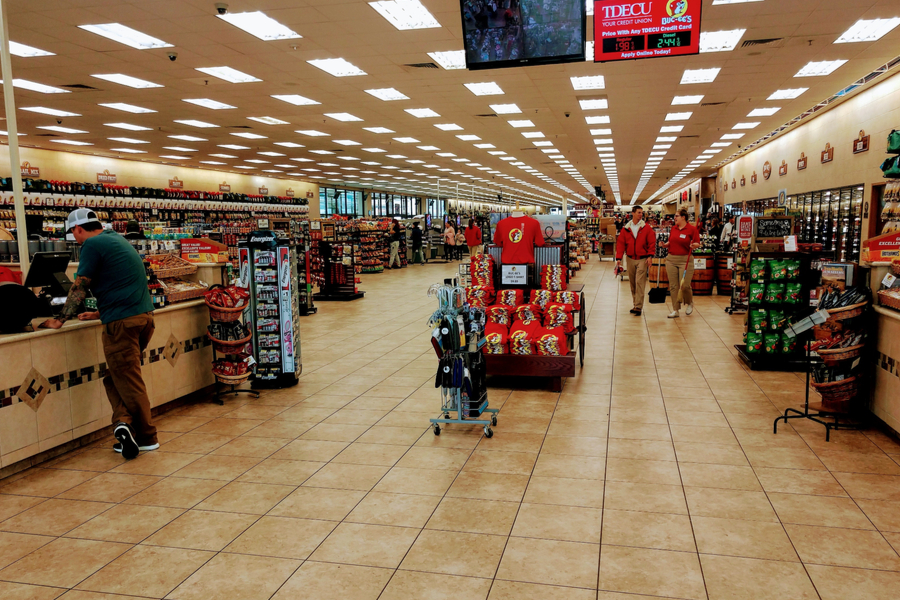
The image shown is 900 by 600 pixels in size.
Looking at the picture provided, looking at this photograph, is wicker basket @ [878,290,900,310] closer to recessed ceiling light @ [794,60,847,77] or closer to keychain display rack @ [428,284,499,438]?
keychain display rack @ [428,284,499,438]

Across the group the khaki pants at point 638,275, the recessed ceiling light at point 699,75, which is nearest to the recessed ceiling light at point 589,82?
the recessed ceiling light at point 699,75

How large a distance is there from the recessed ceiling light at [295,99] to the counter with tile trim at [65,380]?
7.21 m

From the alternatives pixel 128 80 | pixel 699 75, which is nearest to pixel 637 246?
pixel 699 75

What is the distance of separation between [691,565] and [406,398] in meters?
3.14

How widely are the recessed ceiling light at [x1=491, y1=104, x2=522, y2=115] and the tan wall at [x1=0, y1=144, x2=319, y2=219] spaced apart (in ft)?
42.1

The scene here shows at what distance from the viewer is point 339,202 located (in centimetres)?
3581

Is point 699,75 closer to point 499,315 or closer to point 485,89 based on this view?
point 485,89

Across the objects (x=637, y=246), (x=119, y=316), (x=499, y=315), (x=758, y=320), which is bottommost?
(x=758, y=320)

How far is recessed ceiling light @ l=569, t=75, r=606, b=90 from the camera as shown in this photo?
1015cm

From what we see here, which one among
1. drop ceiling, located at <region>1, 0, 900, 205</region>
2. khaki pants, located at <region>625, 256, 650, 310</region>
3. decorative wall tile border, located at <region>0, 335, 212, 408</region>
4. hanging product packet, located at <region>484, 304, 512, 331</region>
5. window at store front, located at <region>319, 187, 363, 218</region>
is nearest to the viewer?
decorative wall tile border, located at <region>0, 335, 212, 408</region>

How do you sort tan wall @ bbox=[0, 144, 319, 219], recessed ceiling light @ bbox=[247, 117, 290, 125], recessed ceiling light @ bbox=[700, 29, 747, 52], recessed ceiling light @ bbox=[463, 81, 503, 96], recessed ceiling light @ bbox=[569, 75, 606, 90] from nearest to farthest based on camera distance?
recessed ceiling light @ bbox=[700, 29, 747, 52]
recessed ceiling light @ bbox=[569, 75, 606, 90]
recessed ceiling light @ bbox=[463, 81, 503, 96]
recessed ceiling light @ bbox=[247, 117, 290, 125]
tan wall @ bbox=[0, 144, 319, 219]

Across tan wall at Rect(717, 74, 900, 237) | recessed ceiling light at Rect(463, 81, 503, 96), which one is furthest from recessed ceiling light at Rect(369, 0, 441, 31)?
tan wall at Rect(717, 74, 900, 237)

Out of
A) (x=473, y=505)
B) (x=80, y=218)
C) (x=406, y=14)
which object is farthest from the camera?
(x=406, y=14)

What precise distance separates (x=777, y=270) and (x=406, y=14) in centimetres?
499
